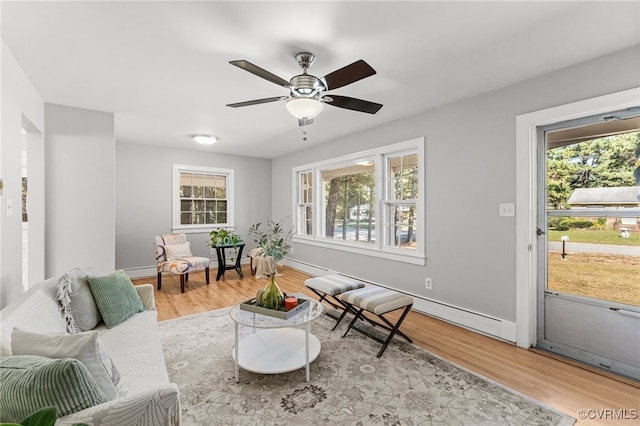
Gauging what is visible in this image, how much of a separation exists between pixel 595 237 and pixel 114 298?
3953 mm

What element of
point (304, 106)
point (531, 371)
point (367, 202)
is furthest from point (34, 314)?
point (367, 202)

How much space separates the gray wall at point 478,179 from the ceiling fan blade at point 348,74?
1.36 meters

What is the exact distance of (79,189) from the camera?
11.1ft

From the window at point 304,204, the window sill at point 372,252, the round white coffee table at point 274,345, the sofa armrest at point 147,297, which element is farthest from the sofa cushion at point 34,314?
the window at point 304,204

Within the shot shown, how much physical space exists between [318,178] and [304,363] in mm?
3734

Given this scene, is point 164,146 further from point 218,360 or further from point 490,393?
point 490,393

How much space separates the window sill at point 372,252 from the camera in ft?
12.1

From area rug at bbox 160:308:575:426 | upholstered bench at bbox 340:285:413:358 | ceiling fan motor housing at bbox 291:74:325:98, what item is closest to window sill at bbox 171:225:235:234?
area rug at bbox 160:308:575:426

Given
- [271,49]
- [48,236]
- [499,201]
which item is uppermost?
[271,49]

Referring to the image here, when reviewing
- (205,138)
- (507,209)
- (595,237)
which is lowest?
(595,237)

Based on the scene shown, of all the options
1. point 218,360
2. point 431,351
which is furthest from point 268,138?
point 431,351

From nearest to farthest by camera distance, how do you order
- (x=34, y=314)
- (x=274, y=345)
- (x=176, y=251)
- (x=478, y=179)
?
(x=34, y=314), (x=274, y=345), (x=478, y=179), (x=176, y=251)

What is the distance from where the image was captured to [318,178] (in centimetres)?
549

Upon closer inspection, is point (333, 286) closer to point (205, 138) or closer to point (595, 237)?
point (595, 237)
